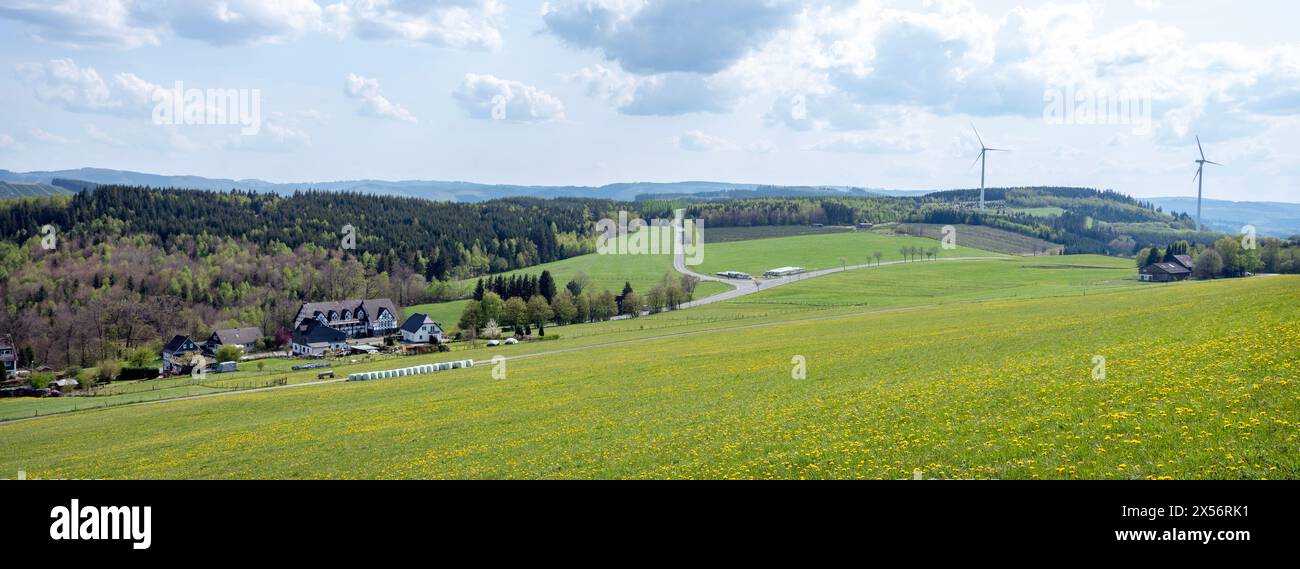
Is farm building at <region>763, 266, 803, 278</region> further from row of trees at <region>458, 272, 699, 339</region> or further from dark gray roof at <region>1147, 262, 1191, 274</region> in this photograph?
dark gray roof at <region>1147, 262, 1191, 274</region>

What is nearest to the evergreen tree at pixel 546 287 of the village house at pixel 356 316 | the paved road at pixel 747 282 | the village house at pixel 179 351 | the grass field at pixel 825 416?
the paved road at pixel 747 282

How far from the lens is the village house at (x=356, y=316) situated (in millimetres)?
122938

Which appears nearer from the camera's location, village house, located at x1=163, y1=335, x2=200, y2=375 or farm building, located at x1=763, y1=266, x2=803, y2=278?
village house, located at x1=163, y1=335, x2=200, y2=375

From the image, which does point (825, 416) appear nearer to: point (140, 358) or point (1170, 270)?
point (140, 358)

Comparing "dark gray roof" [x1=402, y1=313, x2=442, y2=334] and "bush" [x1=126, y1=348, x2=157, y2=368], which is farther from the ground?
"dark gray roof" [x1=402, y1=313, x2=442, y2=334]

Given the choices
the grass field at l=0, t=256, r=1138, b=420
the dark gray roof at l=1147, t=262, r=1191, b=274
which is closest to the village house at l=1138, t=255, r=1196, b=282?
the dark gray roof at l=1147, t=262, r=1191, b=274

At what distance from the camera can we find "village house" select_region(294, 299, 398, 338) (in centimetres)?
12294

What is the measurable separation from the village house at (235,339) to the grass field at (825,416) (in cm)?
6590

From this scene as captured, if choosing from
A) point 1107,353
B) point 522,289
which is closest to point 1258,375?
point 1107,353

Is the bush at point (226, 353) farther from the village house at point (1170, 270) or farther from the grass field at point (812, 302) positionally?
the village house at point (1170, 270)

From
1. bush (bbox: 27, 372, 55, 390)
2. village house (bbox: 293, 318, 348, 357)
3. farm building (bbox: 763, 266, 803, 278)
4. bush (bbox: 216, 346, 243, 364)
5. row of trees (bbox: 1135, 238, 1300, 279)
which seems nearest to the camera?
bush (bbox: 27, 372, 55, 390)

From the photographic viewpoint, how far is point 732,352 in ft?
160

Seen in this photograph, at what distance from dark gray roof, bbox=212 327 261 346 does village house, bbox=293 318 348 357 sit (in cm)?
745
